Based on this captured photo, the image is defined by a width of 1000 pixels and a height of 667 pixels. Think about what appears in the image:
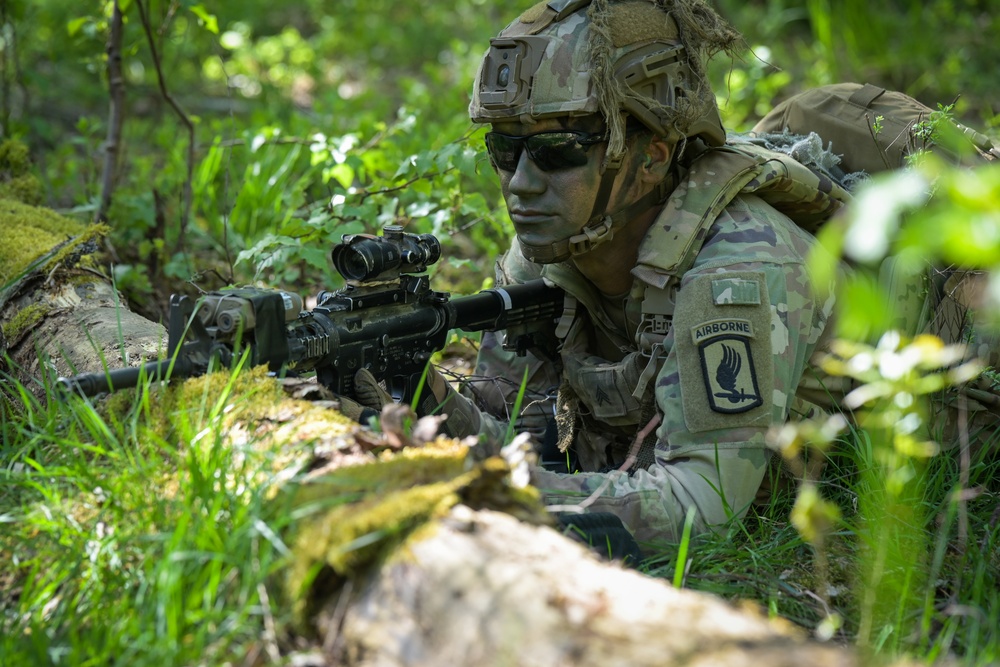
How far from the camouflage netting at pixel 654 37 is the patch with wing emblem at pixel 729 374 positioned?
0.78 meters

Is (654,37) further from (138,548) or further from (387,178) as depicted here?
(138,548)

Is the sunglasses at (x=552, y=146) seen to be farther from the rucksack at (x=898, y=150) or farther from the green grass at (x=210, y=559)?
the green grass at (x=210, y=559)

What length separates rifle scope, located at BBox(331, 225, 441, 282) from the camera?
10.1ft

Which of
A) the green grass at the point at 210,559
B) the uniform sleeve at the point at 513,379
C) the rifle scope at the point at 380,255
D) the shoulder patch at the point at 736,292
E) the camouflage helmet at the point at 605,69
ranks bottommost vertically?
the uniform sleeve at the point at 513,379

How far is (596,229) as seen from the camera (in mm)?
3465

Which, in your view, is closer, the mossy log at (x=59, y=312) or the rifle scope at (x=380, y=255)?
the rifle scope at (x=380, y=255)

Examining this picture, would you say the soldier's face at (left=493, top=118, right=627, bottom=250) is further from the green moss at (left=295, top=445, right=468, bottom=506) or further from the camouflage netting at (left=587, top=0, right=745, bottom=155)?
the green moss at (left=295, top=445, right=468, bottom=506)

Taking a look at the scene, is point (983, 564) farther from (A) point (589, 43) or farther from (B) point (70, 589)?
(B) point (70, 589)

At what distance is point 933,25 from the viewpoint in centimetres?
965

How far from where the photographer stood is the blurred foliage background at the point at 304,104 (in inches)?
195

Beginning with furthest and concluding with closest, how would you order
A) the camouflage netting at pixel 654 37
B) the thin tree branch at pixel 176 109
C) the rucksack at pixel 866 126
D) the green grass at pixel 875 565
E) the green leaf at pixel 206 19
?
the thin tree branch at pixel 176 109, the green leaf at pixel 206 19, the rucksack at pixel 866 126, the camouflage netting at pixel 654 37, the green grass at pixel 875 565

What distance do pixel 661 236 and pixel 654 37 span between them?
2.33 feet

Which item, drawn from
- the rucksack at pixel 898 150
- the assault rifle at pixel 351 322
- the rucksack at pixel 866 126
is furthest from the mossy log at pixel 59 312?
the rucksack at pixel 866 126

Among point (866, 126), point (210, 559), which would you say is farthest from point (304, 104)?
point (210, 559)
